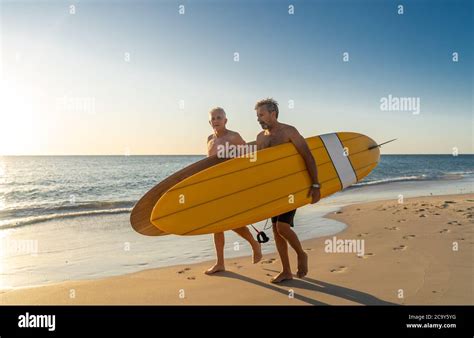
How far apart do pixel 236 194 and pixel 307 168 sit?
765 millimetres

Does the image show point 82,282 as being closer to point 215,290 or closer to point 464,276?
point 215,290

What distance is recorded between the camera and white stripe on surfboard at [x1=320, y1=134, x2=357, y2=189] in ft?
13.8

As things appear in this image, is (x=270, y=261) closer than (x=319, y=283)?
No

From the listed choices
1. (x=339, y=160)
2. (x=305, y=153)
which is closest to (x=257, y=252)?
(x=305, y=153)

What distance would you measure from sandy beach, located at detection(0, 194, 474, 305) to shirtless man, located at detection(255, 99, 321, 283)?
15 centimetres

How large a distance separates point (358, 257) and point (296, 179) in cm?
123

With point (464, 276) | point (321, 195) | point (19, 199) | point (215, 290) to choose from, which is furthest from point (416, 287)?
point (19, 199)

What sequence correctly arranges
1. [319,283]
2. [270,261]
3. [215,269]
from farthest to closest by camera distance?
[270,261], [215,269], [319,283]

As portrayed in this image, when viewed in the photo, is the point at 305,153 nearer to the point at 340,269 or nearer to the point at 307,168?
the point at 307,168

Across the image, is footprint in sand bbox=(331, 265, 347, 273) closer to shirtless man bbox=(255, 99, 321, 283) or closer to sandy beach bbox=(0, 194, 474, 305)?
sandy beach bbox=(0, 194, 474, 305)

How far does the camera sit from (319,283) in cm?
337

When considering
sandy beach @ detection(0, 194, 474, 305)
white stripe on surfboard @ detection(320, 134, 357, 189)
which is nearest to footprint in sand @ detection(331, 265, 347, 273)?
sandy beach @ detection(0, 194, 474, 305)

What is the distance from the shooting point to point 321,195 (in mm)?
3855

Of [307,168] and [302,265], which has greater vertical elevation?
[307,168]
